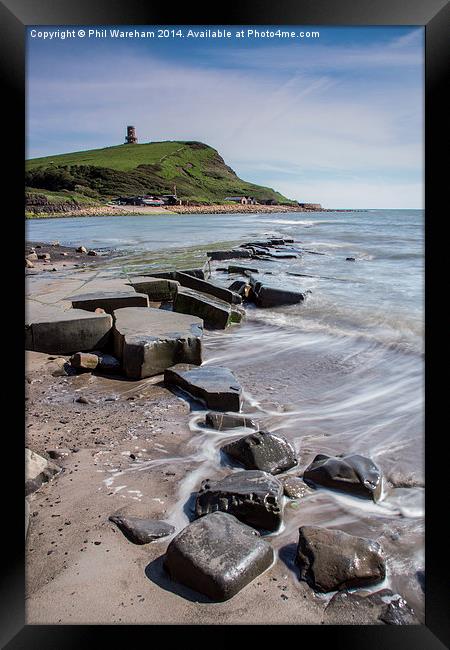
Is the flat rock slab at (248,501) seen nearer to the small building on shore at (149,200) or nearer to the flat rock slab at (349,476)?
the flat rock slab at (349,476)

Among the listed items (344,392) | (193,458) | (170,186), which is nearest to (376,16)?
(193,458)

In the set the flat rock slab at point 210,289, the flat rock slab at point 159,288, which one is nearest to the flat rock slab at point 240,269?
the flat rock slab at point 210,289

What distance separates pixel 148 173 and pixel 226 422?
68560 mm

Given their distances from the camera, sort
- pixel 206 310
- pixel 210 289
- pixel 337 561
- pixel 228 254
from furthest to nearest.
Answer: pixel 228 254, pixel 210 289, pixel 206 310, pixel 337 561

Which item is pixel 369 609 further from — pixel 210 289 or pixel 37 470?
pixel 210 289

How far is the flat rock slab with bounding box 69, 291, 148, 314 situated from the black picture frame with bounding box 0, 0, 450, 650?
3.98 meters

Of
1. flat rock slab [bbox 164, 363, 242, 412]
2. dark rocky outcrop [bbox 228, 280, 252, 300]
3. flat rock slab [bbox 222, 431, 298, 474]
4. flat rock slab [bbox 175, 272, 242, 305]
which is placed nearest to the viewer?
flat rock slab [bbox 222, 431, 298, 474]

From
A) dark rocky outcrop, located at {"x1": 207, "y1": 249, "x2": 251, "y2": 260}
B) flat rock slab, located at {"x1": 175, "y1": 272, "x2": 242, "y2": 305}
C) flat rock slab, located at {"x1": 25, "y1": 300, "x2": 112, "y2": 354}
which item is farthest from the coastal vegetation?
flat rock slab, located at {"x1": 25, "y1": 300, "x2": 112, "y2": 354}

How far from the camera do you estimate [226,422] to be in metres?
3.33

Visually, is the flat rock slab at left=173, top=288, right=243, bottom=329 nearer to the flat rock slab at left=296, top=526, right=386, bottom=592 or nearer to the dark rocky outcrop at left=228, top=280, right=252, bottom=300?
the dark rocky outcrop at left=228, top=280, right=252, bottom=300

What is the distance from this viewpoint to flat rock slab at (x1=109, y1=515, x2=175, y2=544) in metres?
2.07

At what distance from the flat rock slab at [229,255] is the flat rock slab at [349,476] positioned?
10.6 metres

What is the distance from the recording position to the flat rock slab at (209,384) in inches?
141

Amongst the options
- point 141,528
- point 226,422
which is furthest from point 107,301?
point 141,528
